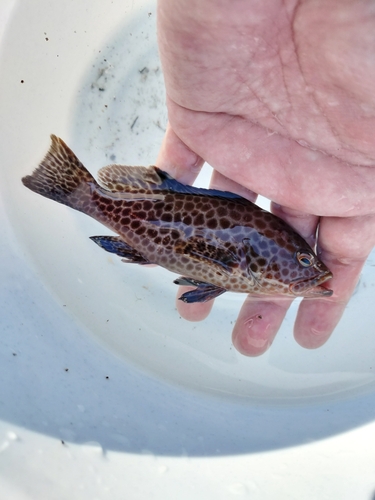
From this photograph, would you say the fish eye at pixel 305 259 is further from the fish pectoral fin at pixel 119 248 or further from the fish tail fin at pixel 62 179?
the fish tail fin at pixel 62 179

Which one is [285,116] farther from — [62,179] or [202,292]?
[62,179]

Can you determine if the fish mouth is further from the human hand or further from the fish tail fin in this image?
the fish tail fin

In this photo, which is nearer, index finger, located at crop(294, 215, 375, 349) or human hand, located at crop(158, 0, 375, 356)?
human hand, located at crop(158, 0, 375, 356)

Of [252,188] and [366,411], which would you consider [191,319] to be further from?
[366,411]

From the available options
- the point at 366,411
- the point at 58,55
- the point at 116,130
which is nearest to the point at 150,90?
the point at 116,130

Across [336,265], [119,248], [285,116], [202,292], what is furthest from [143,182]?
[336,265]

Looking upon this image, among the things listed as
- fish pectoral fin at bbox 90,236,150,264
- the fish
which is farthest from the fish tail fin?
fish pectoral fin at bbox 90,236,150,264

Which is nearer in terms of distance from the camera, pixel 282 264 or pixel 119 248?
pixel 282 264

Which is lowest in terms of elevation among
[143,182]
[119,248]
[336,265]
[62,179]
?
[119,248]
